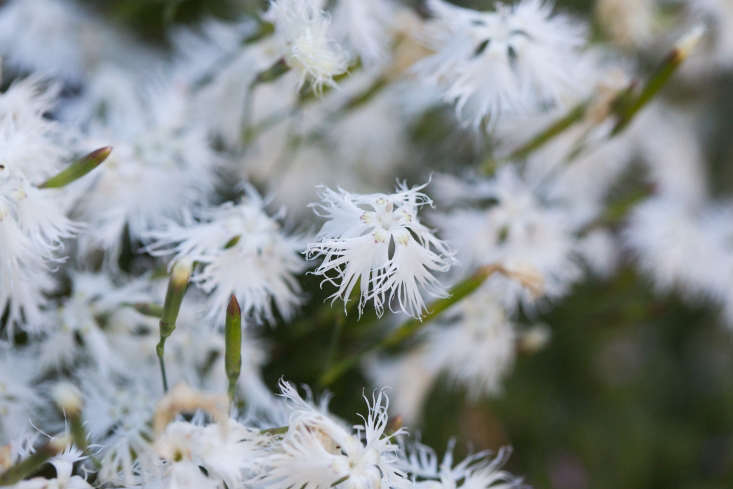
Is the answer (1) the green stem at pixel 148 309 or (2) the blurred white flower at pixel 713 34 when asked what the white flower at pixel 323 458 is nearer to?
(1) the green stem at pixel 148 309

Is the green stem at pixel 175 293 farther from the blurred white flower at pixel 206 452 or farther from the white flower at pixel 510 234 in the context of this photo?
the white flower at pixel 510 234

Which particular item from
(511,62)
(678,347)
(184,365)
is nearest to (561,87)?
(511,62)

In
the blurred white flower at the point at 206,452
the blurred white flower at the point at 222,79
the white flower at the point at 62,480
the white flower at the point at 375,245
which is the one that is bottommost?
the blurred white flower at the point at 206,452

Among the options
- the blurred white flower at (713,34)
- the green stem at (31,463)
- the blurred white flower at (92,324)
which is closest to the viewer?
the green stem at (31,463)

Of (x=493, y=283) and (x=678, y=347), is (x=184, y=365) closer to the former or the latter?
(x=493, y=283)

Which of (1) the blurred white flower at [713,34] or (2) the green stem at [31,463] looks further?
(1) the blurred white flower at [713,34]

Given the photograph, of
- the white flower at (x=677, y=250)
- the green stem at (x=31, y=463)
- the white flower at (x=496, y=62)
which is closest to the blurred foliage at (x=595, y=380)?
the white flower at (x=677, y=250)

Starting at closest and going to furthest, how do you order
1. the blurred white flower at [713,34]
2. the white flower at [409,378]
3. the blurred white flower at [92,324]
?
the blurred white flower at [92,324]
the white flower at [409,378]
the blurred white flower at [713,34]

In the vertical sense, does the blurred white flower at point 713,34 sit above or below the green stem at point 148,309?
below

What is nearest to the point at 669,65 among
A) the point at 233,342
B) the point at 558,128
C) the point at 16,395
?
the point at 558,128
